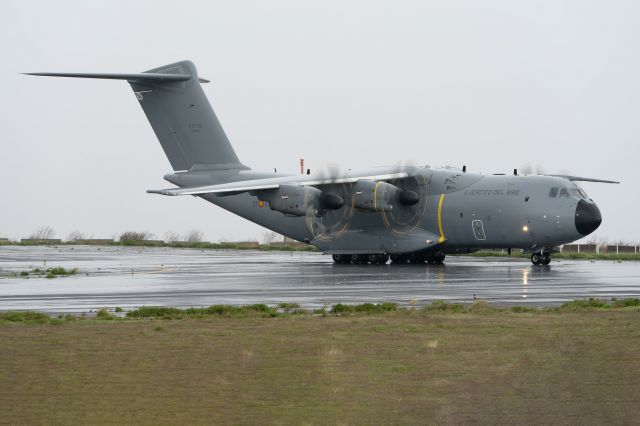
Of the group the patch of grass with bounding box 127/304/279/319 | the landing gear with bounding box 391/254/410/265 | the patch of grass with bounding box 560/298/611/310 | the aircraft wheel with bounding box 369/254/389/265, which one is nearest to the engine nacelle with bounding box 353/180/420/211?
the aircraft wheel with bounding box 369/254/389/265

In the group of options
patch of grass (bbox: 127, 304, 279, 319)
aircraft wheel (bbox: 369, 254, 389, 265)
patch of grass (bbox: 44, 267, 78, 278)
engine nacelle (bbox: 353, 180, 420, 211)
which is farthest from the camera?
aircraft wheel (bbox: 369, 254, 389, 265)

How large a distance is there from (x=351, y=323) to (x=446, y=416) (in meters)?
5.68

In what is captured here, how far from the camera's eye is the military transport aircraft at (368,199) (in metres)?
37.5

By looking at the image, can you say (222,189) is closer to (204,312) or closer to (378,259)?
(378,259)

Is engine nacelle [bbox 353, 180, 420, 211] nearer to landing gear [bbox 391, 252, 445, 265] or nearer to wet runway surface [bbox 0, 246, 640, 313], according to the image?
wet runway surface [bbox 0, 246, 640, 313]

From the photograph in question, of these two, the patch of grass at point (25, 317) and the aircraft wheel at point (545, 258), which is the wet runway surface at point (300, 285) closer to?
the aircraft wheel at point (545, 258)

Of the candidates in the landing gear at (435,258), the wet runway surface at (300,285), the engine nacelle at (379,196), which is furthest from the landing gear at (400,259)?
the engine nacelle at (379,196)

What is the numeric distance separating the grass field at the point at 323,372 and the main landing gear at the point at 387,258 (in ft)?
82.7

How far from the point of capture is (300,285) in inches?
1064

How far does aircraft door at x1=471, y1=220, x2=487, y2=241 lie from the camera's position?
126 ft

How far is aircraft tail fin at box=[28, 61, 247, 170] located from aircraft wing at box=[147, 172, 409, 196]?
3513mm

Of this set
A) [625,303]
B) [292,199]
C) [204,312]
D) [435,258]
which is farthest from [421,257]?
[204,312]

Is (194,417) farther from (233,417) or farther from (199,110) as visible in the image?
(199,110)

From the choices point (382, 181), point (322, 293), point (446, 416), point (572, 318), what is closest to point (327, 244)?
point (382, 181)
